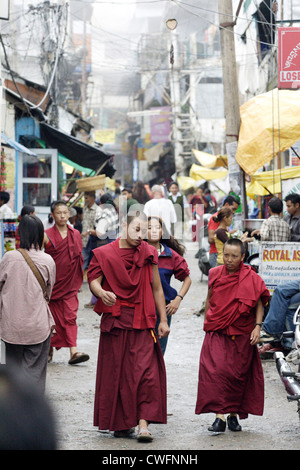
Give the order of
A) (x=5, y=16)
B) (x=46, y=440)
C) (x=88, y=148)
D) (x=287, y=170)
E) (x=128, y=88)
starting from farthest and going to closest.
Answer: (x=128, y=88) < (x=88, y=148) < (x=287, y=170) < (x=5, y=16) < (x=46, y=440)

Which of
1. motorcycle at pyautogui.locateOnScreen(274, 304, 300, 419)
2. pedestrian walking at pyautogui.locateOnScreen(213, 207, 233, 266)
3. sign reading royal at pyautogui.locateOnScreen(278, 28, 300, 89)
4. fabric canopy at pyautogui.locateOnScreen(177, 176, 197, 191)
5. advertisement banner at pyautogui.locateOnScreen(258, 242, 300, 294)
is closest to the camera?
motorcycle at pyautogui.locateOnScreen(274, 304, 300, 419)

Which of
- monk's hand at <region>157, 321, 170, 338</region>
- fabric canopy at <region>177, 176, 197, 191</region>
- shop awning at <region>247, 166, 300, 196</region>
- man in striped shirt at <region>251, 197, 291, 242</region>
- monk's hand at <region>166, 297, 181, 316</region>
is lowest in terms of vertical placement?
monk's hand at <region>157, 321, 170, 338</region>

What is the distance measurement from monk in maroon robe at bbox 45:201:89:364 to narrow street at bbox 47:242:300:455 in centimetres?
30

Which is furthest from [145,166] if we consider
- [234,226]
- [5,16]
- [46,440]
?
[46,440]

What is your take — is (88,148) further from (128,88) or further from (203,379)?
(128,88)

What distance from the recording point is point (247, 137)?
10297mm

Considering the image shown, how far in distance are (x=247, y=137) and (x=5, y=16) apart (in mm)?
3684

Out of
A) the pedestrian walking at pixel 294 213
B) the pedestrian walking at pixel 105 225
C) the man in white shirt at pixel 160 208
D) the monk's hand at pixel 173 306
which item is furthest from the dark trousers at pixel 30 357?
the man in white shirt at pixel 160 208

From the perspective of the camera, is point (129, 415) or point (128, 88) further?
point (128, 88)

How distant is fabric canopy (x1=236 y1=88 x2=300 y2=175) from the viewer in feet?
32.1

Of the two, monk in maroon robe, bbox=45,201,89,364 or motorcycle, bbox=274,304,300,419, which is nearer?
motorcycle, bbox=274,304,300,419

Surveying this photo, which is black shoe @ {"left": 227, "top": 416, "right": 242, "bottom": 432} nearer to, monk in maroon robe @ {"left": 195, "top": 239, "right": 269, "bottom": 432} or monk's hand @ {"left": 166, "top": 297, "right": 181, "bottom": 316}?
monk in maroon robe @ {"left": 195, "top": 239, "right": 269, "bottom": 432}

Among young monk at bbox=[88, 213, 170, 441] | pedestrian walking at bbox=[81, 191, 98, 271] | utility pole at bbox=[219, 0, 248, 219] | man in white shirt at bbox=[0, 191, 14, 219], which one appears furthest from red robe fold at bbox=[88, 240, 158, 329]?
pedestrian walking at bbox=[81, 191, 98, 271]

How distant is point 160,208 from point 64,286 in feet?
19.9
